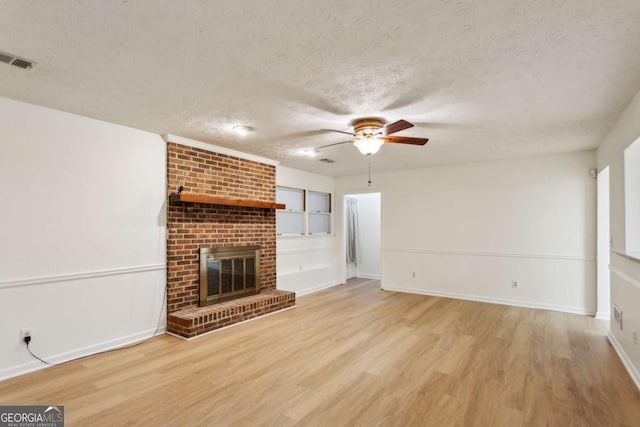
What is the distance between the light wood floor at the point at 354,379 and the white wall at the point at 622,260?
18 centimetres

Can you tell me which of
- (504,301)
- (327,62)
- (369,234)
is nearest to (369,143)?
(327,62)

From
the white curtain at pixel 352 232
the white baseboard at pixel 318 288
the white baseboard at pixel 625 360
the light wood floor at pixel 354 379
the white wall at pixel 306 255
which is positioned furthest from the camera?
the white curtain at pixel 352 232

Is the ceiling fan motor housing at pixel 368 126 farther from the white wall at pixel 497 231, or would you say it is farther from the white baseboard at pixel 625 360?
the white wall at pixel 497 231

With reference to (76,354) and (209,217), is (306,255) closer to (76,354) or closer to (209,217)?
(209,217)

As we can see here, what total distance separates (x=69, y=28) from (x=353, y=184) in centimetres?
565

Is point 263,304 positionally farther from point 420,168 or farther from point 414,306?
point 420,168

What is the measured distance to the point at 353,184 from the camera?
6.98 metres

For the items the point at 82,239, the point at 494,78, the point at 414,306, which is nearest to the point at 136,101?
the point at 82,239

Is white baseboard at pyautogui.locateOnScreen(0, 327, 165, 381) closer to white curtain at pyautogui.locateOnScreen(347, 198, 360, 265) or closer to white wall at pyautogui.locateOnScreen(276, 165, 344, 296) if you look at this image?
white wall at pyautogui.locateOnScreen(276, 165, 344, 296)

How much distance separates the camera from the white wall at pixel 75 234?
2.82 meters

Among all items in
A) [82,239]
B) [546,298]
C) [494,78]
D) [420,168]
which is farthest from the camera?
[420,168]

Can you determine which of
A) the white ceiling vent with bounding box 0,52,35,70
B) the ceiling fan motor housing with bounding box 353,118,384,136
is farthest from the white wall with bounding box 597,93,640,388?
the white ceiling vent with bounding box 0,52,35,70

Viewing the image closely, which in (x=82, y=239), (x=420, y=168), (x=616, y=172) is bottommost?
(x=82, y=239)

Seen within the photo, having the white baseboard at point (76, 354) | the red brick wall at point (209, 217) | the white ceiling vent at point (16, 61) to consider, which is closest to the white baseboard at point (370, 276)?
the red brick wall at point (209, 217)
